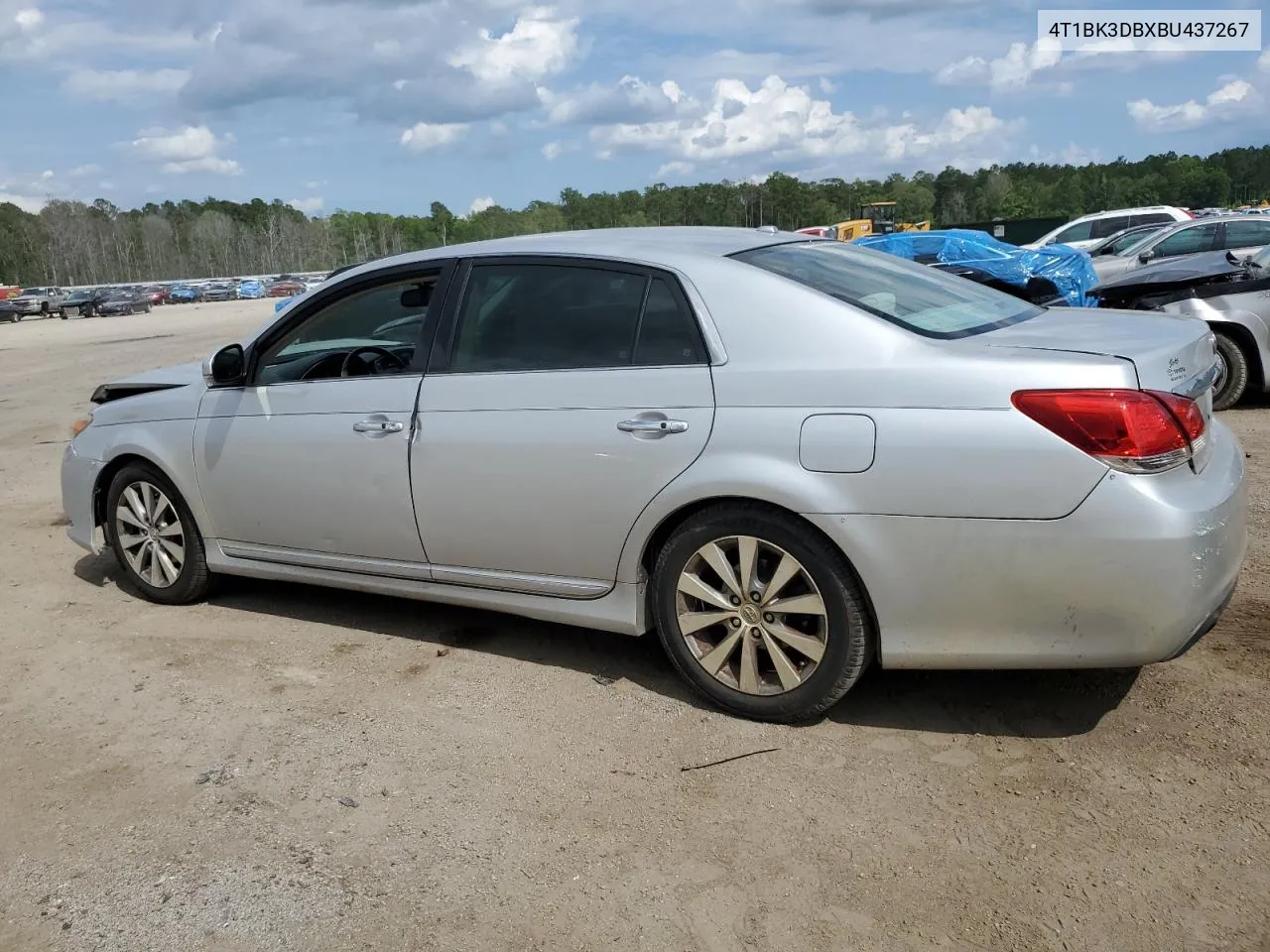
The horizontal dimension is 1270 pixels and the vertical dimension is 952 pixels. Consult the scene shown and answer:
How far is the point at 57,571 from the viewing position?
602 cm

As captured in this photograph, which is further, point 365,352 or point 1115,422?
point 365,352

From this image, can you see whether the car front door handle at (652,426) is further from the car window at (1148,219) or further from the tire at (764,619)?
the car window at (1148,219)

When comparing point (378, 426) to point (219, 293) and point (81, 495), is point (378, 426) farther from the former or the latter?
point (219, 293)

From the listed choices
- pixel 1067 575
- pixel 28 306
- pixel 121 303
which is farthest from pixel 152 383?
pixel 121 303

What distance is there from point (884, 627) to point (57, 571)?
4.78 m

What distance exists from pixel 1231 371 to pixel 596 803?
288 inches

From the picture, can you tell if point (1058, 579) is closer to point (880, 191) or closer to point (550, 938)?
point (550, 938)

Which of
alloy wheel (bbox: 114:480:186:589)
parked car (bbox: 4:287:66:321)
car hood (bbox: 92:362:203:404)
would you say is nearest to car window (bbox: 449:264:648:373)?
car hood (bbox: 92:362:203:404)

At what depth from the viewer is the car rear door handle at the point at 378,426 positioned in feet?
13.7

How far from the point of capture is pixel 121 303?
57594 mm

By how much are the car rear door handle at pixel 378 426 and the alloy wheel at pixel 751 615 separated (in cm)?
131

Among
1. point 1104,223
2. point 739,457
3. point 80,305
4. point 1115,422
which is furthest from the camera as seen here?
point 80,305

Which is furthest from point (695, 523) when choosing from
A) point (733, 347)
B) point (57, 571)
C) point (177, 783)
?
point (57, 571)

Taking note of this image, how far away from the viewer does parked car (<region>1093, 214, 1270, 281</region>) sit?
44.9 feet
